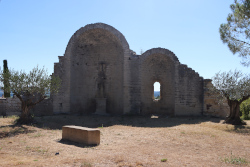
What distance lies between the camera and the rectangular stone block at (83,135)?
293 inches

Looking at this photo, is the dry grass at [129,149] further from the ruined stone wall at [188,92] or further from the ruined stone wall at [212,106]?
the ruined stone wall at [188,92]

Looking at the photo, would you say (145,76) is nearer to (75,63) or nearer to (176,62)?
(176,62)

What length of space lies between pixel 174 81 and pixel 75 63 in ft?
24.9

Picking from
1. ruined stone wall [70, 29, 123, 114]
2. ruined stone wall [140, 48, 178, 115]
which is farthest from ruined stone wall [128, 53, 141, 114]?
ruined stone wall [70, 29, 123, 114]

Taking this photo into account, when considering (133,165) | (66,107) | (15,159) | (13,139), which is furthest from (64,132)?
(66,107)

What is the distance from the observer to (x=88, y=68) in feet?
57.6

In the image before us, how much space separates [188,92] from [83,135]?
33.6ft

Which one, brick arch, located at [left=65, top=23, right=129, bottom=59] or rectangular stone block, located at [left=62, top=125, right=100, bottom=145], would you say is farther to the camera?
brick arch, located at [left=65, top=23, right=129, bottom=59]

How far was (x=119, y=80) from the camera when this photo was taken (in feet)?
55.7

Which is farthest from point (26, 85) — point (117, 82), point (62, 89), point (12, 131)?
point (117, 82)

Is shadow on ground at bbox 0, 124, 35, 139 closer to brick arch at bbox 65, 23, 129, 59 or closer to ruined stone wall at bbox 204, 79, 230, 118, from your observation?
brick arch at bbox 65, 23, 129, 59

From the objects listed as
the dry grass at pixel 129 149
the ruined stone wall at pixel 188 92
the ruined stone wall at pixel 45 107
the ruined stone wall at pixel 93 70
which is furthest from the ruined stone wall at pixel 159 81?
the dry grass at pixel 129 149

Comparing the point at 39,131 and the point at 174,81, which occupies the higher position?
the point at 174,81

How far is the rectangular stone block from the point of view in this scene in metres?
7.43
